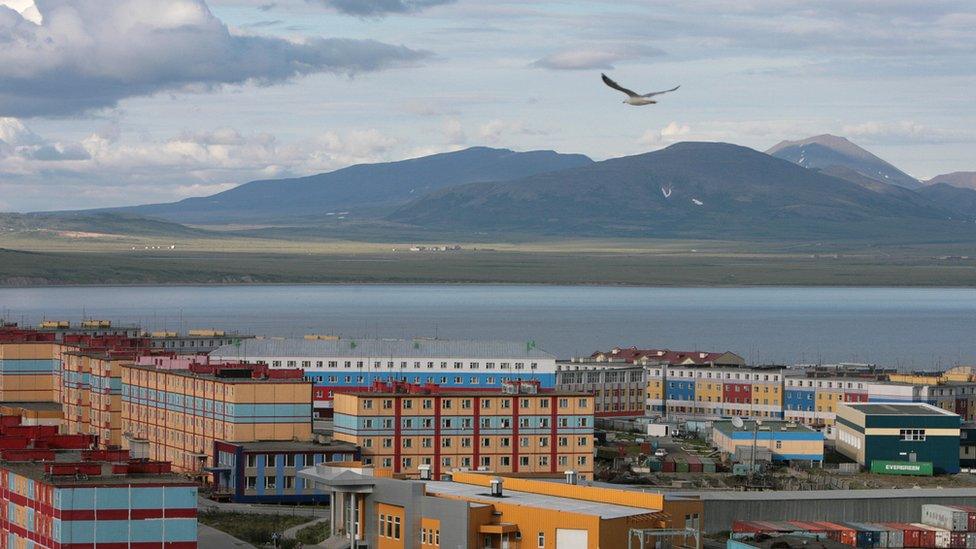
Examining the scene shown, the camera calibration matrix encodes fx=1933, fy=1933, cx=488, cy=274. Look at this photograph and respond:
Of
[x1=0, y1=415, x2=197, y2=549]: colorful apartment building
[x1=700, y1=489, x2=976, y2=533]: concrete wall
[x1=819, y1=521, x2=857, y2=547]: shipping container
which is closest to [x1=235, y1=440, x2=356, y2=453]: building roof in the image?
[x1=700, y1=489, x2=976, y2=533]: concrete wall

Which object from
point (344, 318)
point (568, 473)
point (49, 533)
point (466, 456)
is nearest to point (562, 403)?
point (466, 456)

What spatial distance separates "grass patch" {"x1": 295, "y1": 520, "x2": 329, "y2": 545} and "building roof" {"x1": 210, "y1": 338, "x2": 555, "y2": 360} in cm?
3479

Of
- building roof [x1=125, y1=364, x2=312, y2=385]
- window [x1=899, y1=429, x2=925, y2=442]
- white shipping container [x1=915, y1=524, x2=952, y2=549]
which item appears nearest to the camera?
white shipping container [x1=915, y1=524, x2=952, y2=549]

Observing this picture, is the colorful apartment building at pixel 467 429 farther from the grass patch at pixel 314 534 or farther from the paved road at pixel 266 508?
the grass patch at pixel 314 534

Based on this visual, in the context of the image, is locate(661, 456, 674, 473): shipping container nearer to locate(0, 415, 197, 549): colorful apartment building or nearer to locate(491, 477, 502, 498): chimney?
locate(491, 477, 502, 498): chimney

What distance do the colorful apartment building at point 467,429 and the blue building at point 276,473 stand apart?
179cm

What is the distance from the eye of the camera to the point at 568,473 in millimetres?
41031

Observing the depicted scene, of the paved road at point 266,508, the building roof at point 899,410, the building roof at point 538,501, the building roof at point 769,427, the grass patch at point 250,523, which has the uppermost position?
the building roof at point 538,501

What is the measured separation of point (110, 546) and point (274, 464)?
19799mm

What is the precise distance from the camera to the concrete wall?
161ft

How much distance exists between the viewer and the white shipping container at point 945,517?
4853 centimetres

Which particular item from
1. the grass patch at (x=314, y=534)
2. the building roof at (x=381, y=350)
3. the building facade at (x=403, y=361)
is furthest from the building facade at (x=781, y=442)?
the grass patch at (x=314, y=534)

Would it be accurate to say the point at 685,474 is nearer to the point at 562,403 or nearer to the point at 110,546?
the point at 562,403

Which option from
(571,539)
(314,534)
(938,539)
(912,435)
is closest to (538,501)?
(571,539)
